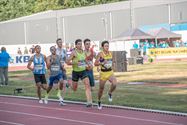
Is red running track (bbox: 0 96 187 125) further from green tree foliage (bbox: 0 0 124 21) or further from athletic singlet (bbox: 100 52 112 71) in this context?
green tree foliage (bbox: 0 0 124 21)

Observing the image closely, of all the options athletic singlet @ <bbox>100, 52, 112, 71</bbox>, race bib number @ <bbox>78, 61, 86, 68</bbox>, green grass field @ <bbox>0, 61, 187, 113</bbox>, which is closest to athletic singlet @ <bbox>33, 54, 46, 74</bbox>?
green grass field @ <bbox>0, 61, 187, 113</bbox>

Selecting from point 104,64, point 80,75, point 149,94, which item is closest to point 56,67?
point 80,75

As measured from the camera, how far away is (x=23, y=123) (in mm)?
12664

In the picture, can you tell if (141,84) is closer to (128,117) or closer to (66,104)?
(66,104)

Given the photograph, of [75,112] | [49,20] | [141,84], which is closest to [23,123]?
[75,112]

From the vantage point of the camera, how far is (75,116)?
1361cm

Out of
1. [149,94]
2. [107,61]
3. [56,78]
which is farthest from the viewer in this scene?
[149,94]

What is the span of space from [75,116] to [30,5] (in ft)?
285

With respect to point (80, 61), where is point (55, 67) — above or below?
below

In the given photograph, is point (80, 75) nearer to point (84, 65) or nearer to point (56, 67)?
point (84, 65)

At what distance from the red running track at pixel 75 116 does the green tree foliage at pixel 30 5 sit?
77602 mm

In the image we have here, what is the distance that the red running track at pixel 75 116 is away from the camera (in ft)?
40.3

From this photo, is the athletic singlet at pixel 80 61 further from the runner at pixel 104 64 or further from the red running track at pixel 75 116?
the red running track at pixel 75 116

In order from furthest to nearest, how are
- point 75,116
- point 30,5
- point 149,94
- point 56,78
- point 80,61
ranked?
point 30,5, point 149,94, point 56,78, point 80,61, point 75,116
